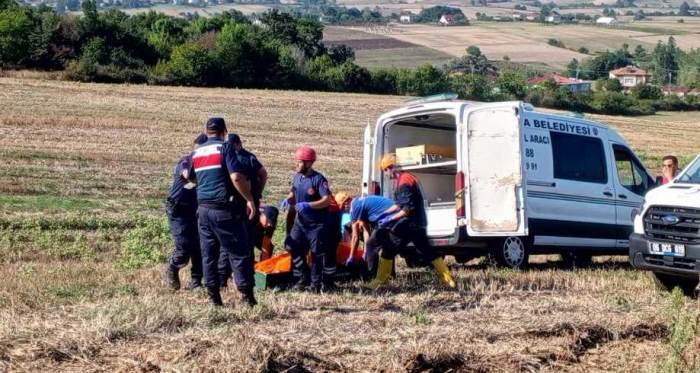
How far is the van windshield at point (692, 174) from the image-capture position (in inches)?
455

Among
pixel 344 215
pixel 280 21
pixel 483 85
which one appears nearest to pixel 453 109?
pixel 344 215

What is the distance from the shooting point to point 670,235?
10914 mm

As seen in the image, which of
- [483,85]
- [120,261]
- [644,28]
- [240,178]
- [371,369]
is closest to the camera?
[371,369]

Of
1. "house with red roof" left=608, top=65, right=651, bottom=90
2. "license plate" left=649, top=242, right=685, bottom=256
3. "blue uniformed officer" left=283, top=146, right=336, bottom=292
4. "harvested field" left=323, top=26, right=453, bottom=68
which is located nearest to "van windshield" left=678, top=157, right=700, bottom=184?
"license plate" left=649, top=242, right=685, bottom=256

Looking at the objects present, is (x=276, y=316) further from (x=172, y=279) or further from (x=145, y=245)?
(x=145, y=245)

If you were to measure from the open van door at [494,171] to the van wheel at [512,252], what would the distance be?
2.62 feet

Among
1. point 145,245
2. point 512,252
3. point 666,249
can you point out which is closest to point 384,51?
point 145,245

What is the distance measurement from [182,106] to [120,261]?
28.8 meters

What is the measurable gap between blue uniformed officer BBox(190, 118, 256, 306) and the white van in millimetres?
4119

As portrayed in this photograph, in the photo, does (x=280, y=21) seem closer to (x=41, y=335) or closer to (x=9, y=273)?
(x=9, y=273)

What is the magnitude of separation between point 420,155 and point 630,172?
3258 millimetres

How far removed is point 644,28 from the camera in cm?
14262

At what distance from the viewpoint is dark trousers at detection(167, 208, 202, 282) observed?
11180mm

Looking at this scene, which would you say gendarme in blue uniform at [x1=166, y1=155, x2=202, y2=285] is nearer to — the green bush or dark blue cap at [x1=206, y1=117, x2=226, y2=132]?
dark blue cap at [x1=206, y1=117, x2=226, y2=132]
